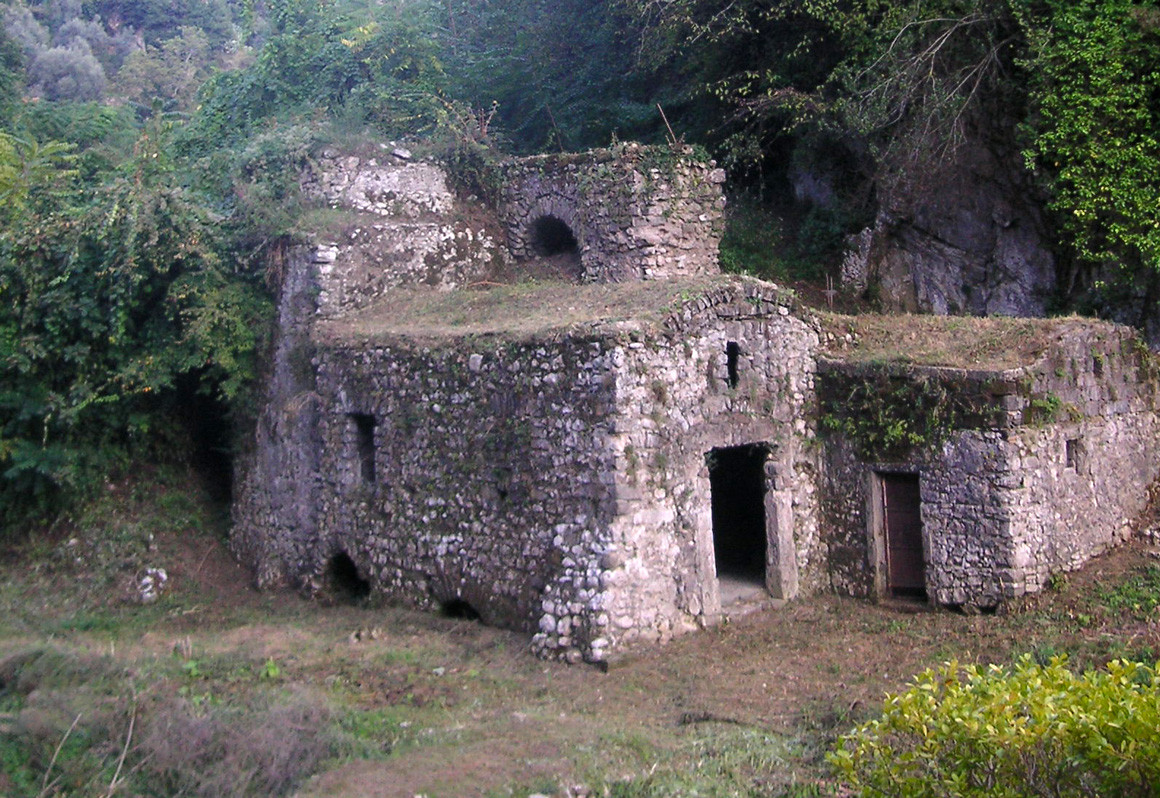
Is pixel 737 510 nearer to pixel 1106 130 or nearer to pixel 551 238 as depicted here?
pixel 551 238

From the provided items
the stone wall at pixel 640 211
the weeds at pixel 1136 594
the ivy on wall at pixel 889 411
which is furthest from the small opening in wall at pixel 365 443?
the weeds at pixel 1136 594

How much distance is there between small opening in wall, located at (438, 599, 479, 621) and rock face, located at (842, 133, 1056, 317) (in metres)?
9.01

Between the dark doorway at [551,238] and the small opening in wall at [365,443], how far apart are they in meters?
4.04

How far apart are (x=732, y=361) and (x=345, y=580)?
5.74 metres

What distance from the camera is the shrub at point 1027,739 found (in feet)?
14.8

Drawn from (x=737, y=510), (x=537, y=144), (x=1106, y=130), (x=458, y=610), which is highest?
(x=537, y=144)

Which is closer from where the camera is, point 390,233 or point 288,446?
point 288,446

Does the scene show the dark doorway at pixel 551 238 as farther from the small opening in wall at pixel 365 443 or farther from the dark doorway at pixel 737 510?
the small opening in wall at pixel 365 443

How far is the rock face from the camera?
51.0ft

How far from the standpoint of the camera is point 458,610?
37.8ft

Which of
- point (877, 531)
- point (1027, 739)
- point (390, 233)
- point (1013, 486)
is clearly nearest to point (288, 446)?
point (390, 233)

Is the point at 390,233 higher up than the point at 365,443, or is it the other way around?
the point at 390,233

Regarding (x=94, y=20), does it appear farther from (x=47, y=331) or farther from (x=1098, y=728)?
(x=1098, y=728)

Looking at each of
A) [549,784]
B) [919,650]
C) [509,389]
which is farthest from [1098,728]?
[509,389]
